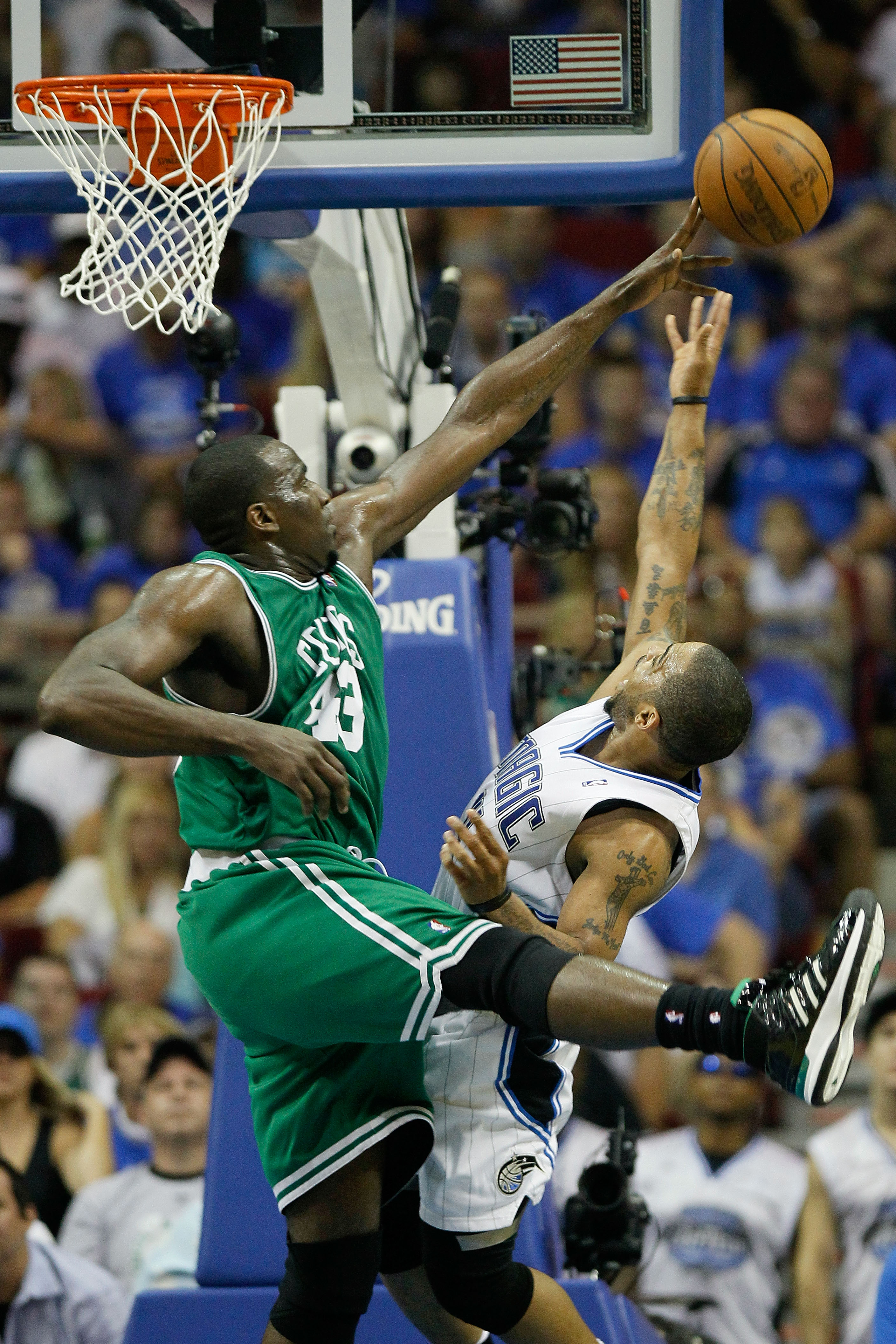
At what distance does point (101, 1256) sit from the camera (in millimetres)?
6371

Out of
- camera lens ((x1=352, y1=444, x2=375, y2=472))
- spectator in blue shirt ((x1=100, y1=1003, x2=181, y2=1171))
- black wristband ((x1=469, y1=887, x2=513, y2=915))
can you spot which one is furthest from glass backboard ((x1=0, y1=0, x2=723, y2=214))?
spectator in blue shirt ((x1=100, y1=1003, x2=181, y2=1171))

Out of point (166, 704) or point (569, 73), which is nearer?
point (166, 704)

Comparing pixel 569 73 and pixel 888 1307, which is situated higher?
pixel 569 73

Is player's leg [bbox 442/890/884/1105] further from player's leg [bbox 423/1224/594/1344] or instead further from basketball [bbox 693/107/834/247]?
basketball [bbox 693/107/834/247]

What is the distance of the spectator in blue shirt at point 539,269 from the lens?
408 inches

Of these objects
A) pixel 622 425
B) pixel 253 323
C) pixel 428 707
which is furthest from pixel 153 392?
pixel 428 707

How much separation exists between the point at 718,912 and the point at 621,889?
4343mm

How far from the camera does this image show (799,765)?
895cm

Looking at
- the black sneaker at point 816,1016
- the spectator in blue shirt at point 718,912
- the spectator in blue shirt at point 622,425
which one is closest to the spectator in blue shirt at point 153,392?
the spectator in blue shirt at point 622,425

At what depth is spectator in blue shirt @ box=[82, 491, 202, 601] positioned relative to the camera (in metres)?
9.73

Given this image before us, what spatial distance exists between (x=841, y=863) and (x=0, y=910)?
421cm

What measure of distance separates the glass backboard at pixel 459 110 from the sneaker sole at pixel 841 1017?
2123 millimetres

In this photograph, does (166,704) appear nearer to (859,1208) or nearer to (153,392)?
(859,1208)

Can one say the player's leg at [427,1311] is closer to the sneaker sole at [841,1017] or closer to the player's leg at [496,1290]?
the player's leg at [496,1290]
